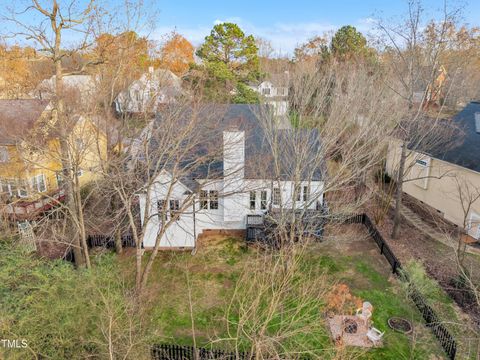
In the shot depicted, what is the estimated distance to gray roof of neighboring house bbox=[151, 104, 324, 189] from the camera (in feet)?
46.6

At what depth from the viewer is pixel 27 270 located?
9086 millimetres

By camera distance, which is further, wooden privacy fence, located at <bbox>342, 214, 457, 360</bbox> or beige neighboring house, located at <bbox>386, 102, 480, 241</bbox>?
beige neighboring house, located at <bbox>386, 102, 480, 241</bbox>

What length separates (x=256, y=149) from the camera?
18953 millimetres

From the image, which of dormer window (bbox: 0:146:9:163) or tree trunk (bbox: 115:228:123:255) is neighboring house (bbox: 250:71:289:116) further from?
dormer window (bbox: 0:146:9:163)

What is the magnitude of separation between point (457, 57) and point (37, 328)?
91.8 feet

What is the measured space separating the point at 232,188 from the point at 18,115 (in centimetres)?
1553

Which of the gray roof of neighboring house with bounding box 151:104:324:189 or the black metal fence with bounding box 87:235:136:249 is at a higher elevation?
the gray roof of neighboring house with bounding box 151:104:324:189

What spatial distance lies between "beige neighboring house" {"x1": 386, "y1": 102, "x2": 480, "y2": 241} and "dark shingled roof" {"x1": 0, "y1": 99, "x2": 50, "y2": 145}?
2323cm

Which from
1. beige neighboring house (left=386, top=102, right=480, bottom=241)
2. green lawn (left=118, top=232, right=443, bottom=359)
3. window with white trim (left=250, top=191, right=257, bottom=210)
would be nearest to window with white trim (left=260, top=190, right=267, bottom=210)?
window with white trim (left=250, top=191, right=257, bottom=210)

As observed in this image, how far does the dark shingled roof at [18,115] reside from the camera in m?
20.2

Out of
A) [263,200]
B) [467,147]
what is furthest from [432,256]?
[263,200]

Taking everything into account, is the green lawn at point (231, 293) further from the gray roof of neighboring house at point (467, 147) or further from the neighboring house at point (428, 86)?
the neighboring house at point (428, 86)

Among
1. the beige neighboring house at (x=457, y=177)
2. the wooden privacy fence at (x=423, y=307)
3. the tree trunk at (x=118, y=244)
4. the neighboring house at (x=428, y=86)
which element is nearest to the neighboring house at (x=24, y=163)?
the tree trunk at (x=118, y=244)

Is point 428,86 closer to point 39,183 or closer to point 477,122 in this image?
point 477,122
